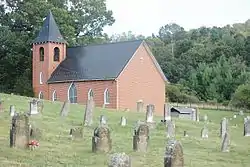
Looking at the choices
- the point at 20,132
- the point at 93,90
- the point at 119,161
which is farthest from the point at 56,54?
the point at 119,161

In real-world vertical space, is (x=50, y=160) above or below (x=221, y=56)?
below

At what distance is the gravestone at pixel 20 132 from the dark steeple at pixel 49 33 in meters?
48.4

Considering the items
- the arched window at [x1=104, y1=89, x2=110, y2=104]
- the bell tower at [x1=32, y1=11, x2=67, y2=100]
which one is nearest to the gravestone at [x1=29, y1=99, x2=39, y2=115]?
the arched window at [x1=104, y1=89, x2=110, y2=104]

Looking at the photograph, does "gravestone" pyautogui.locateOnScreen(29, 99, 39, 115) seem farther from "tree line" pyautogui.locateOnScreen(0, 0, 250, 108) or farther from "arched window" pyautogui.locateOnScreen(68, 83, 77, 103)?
"tree line" pyautogui.locateOnScreen(0, 0, 250, 108)

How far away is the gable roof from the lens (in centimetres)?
5994

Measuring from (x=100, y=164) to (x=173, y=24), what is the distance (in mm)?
174711

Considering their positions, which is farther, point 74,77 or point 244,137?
point 74,77

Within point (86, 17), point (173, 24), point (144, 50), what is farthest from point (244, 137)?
point (173, 24)

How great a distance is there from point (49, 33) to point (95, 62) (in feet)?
22.9

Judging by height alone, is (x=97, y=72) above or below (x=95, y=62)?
below

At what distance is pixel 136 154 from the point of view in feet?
58.5

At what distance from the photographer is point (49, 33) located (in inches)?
2547

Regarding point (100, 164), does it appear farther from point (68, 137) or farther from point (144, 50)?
point (144, 50)

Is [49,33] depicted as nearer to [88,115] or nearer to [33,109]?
[33,109]
